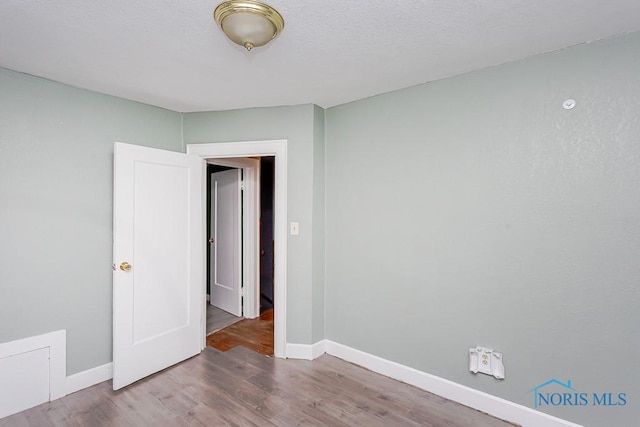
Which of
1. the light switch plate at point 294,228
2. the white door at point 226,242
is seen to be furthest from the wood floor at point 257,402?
the white door at point 226,242

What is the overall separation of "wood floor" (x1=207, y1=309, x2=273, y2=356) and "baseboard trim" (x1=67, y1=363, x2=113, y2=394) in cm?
90

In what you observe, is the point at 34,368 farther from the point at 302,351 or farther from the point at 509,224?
the point at 509,224

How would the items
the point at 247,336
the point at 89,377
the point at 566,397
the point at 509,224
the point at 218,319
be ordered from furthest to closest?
the point at 218,319 → the point at 247,336 → the point at 89,377 → the point at 509,224 → the point at 566,397

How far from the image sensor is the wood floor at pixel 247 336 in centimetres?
330

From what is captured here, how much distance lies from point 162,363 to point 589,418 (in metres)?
3.08

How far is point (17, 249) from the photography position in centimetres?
227

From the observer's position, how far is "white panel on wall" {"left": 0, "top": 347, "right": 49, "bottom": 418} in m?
2.21

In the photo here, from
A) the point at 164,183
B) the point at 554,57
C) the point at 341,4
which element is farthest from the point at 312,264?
the point at 554,57

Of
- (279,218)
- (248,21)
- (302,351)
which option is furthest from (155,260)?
(248,21)

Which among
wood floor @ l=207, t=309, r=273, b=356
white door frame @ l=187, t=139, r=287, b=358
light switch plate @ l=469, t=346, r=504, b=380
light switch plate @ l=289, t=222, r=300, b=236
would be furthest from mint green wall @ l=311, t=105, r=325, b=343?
light switch plate @ l=469, t=346, r=504, b=380

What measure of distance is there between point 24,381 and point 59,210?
121 cm

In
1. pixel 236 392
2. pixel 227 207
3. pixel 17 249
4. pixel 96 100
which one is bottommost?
pixel 236 392

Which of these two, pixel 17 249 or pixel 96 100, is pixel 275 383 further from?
pixel 96 100

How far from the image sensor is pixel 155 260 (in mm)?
2809
